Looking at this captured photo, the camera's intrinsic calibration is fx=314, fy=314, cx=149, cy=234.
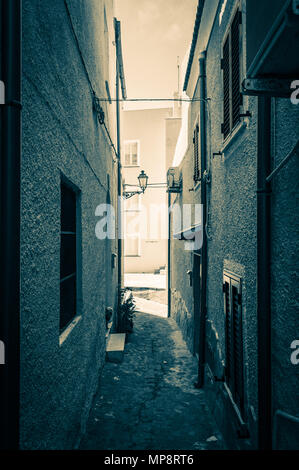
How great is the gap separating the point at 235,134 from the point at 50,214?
2272 mm

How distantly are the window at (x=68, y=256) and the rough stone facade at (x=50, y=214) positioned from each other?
0.11m

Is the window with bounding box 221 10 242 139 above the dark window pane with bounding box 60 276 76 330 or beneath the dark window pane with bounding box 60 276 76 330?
above

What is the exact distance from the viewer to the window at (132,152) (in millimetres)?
21406

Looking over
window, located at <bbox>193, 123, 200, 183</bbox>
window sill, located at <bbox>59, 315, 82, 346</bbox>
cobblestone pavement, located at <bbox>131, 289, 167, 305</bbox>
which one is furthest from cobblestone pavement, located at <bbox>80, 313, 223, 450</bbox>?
cobblestone pavement, located at <bbox>131, 289, 167, 305</bbox>

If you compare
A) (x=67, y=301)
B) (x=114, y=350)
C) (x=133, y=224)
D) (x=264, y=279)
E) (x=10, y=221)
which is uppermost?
(x=133, y=224)

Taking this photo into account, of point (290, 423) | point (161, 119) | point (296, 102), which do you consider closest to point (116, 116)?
point (296, 102)

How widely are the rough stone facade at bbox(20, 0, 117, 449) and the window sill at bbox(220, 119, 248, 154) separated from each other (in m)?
1.80

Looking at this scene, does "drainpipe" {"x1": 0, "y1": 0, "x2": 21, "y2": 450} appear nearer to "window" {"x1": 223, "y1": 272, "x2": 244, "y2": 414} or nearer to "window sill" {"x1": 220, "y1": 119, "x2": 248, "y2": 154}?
"window sill" {"x1": 220, "y1": 119, "x2": 248, "y2": 154}

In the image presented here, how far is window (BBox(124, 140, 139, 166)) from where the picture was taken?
70.2 ft

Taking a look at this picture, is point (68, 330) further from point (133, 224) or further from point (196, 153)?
point (133, 224)

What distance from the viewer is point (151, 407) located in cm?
502

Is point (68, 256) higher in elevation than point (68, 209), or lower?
lower

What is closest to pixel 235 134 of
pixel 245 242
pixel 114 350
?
pixel 245 242

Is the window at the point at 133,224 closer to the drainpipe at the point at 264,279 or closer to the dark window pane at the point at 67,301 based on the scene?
the dark window pane at the point at 67,301
